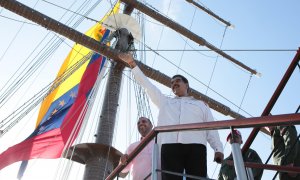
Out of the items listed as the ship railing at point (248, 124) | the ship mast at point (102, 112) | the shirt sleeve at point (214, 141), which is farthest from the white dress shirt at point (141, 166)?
the ship mast at point (102, 112)

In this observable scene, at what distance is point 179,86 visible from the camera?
3.01 metres

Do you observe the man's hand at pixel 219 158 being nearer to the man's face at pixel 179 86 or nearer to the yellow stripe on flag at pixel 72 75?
the man's face at pixel 179 86

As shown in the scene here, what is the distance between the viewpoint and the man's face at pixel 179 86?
3004mm

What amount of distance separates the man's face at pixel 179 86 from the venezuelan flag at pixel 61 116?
3487 millimetres

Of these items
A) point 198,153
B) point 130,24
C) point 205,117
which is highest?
point 130,24

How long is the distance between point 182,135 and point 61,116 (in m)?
4.74

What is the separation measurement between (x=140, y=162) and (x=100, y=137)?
3.32 meters

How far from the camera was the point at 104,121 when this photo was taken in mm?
6828

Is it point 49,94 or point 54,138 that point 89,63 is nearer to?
point 49,94

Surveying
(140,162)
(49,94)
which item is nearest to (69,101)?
(49,94)

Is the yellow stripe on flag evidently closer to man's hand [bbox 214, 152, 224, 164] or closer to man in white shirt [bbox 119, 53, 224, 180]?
man in white shirt [bbox 119, 53, 224, 180]

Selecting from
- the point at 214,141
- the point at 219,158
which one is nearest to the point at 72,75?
the point at 214,141

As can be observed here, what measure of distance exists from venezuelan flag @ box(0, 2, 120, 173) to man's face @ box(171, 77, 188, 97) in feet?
11.4

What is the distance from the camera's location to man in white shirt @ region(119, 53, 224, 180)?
2.54m
